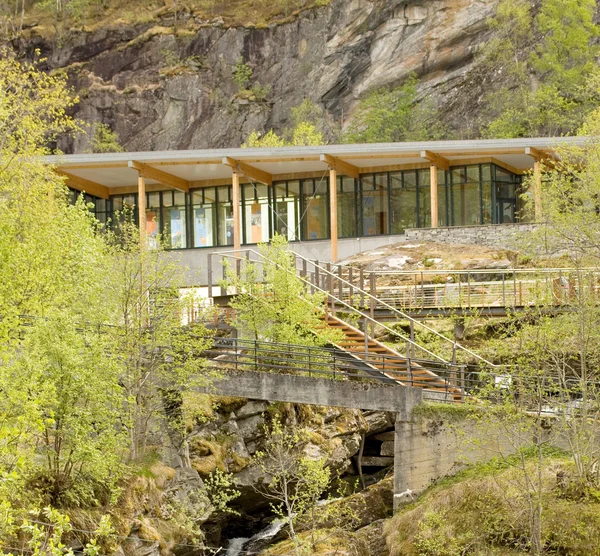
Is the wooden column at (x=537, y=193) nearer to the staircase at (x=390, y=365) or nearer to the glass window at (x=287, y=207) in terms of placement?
the staircase at (x=390, y=365)

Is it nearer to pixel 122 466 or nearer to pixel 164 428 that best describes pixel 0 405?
pixel 122 466

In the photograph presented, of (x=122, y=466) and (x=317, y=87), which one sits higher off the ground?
(x=317, y=87)

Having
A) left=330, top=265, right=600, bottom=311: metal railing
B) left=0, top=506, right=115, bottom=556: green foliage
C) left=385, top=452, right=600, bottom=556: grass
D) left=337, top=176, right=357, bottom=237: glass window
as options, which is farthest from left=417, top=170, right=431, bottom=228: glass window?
left=0, top=506, right=115, bottom=556: green foliage

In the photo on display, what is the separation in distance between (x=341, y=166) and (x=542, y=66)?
24.1 metres

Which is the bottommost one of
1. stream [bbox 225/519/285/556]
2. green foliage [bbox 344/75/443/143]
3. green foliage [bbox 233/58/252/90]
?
stream [bbox 225/519/285/556]

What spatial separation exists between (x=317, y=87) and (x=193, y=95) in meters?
9.28

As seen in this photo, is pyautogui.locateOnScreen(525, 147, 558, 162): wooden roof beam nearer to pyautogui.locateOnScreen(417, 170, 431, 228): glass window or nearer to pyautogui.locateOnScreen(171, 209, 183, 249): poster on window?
pyautogui.locateOnScreen(417, 170, 431, 228): glass window

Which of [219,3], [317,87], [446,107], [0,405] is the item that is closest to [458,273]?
[0,405]

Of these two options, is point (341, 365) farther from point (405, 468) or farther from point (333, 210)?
point (333, 210)

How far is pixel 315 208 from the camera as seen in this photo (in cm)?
4594

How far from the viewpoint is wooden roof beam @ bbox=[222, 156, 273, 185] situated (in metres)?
42.1

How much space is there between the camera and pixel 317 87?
74.2 meters

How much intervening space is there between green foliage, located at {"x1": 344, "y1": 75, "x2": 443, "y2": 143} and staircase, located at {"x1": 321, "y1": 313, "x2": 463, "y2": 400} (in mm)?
37036

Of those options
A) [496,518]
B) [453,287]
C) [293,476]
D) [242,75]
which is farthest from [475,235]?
[242,75]
